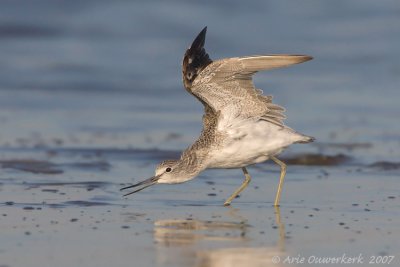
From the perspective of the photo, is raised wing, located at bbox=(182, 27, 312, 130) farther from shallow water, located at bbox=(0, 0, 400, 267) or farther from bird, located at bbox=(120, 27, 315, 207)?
shallow water, located at bbox=(0, 0, 400, 267)

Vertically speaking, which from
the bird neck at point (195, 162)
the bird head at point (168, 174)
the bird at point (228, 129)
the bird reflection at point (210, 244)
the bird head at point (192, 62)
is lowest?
the bird reflection at point (210, 244)

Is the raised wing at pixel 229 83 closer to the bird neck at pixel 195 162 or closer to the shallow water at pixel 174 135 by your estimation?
the bird neck at pixel 195 162

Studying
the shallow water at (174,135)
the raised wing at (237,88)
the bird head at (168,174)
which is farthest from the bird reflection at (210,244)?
the raised wing at (237,88)

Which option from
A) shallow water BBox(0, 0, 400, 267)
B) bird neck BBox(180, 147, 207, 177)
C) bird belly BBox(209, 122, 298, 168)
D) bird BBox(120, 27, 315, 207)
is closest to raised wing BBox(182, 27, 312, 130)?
bird BBox(120, 27, 315, 207)

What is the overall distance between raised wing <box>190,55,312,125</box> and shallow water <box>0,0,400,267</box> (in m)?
0.84

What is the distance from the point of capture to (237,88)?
8586 millimetres

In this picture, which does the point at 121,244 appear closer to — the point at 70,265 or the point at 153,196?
the point at 70,265

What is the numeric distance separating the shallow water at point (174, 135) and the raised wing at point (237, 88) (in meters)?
0.84

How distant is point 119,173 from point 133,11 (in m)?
8.98

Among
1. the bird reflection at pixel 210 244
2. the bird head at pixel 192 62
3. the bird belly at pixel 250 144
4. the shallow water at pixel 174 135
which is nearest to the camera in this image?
the bird reflection at pixel 210 244

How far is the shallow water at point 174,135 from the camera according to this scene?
6875 millimetres

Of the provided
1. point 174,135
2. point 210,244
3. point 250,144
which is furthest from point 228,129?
point 174,135

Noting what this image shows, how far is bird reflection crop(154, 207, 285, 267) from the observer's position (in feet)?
20.5

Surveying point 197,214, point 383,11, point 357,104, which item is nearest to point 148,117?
point 357,104
